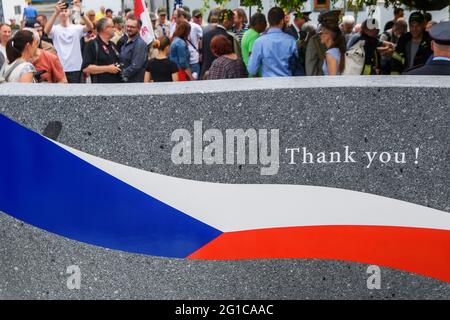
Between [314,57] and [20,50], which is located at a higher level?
[20,50]

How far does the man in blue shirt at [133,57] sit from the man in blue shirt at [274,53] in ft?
5.50

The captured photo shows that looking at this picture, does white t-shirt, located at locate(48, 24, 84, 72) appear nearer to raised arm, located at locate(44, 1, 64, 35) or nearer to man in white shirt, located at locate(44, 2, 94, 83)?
man in white shirt, located at locate(44, 2, 94, 83)

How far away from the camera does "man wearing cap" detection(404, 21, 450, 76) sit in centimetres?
513

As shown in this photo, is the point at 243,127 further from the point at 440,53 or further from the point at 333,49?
the point at 333,49

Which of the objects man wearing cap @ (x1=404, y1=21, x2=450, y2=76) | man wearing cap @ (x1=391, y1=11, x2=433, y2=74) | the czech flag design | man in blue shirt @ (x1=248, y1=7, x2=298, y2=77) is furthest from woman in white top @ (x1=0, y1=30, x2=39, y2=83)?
man wearing cap @ (x1=391, y1=11, x2=433, y2=74)

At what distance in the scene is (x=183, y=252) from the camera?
147 inches

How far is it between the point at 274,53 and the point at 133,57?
2012mm

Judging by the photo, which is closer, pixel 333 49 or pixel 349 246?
pixel 349 246

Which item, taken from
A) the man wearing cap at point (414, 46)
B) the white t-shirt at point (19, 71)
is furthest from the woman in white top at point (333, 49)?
the white t-shirt at point (19, 71)

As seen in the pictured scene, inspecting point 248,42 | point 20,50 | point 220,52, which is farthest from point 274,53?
point 20,50

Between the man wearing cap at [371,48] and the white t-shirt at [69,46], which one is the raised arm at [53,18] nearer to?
the white t-shirt at [69,46]

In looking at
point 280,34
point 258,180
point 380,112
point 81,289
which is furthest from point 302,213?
point 280,34

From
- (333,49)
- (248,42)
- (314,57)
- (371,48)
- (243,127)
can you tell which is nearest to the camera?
(243,127)

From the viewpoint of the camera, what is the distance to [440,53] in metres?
5.21
